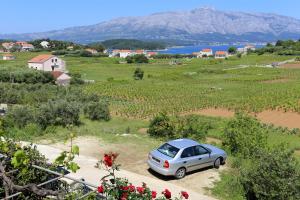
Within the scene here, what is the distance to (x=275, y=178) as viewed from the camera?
12305 millimetres

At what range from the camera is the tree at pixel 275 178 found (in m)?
12.2

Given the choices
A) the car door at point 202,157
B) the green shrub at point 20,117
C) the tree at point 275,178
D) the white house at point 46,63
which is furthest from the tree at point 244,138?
the white house at point 46,63

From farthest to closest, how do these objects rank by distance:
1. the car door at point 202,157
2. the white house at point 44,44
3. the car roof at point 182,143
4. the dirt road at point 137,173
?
the white house at point 44,44 < the car door at point 202,157 < the car roof at point 182,143 < the dirt road at point 137,173

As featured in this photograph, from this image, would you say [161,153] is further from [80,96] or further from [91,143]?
[80,96]

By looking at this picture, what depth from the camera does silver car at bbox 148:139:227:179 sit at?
48.6 feet

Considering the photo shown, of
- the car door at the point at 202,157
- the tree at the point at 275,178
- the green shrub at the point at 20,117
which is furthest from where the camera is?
the green shrub at the point at 20,117

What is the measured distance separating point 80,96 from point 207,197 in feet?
97.2

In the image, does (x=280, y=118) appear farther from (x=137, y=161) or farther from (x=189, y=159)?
(x=189, y=159)

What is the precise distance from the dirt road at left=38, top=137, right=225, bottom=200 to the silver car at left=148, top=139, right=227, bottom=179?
0.37m

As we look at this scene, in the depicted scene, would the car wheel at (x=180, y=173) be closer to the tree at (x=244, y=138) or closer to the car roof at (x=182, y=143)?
the car roof at (x=182, y=143)

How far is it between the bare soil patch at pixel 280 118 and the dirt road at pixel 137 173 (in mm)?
19037

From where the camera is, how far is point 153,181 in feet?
47.4

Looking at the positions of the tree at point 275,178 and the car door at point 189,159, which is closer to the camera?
the tree at point 275,178

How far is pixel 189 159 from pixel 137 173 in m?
2.24
